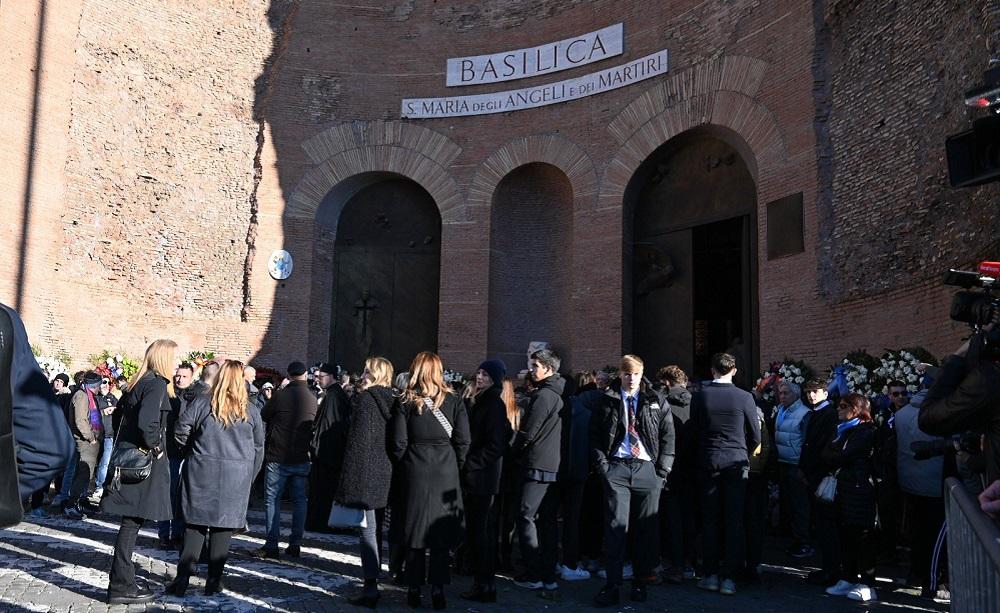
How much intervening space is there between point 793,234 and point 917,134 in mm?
2526

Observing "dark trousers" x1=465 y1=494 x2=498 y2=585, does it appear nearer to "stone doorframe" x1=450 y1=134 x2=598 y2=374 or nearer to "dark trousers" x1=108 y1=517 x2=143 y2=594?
Answer: "dark trousers" x1=108 y1=517 x2=143 y2=594

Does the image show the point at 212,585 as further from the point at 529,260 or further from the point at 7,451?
the point at 529,260

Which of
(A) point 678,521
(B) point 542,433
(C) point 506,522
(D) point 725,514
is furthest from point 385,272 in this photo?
(D) point 725,514

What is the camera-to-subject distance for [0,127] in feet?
47.3

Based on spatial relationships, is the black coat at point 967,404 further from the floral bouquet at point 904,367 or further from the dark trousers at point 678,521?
the floral bouquet at point 904,367

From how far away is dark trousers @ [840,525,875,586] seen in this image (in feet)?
→ 20.5

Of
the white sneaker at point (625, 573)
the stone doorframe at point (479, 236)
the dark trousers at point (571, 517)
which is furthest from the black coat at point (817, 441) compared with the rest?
the stone doorframe at point (479, 236)

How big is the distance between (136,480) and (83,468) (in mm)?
4540

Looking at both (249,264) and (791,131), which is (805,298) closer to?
(791,131)

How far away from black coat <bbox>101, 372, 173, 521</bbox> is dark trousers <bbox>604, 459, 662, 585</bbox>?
3.11 m

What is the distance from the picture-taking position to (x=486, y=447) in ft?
18.6

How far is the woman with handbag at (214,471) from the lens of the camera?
5246mm

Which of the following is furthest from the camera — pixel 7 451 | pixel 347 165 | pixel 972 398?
pixel 347 165

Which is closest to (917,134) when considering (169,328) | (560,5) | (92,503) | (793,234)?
(793,234)
